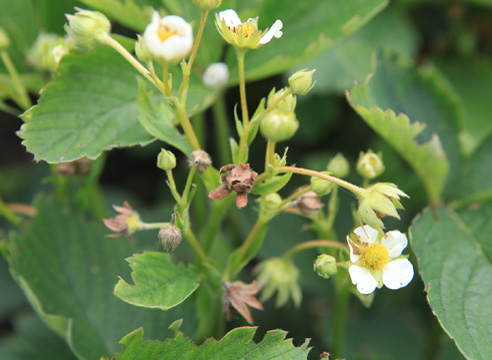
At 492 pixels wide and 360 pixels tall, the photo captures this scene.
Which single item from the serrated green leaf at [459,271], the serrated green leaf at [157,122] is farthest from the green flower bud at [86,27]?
the serrated green leaf at [459,271]

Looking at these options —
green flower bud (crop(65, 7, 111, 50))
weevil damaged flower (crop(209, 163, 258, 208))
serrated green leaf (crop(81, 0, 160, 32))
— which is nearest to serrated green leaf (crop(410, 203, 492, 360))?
weevil damaged flower (crop(209, 163, 258, 208))

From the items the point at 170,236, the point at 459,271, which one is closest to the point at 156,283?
the point at 170,236

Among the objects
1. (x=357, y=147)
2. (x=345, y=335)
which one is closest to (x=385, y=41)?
(x=357, y=147)

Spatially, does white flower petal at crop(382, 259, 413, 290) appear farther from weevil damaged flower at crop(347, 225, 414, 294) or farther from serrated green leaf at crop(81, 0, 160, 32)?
serrated green leaf at crop(81, 0, 160, 32)

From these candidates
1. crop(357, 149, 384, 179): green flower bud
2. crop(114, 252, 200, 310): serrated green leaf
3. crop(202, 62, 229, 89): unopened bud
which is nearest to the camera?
crop(114, 252, 200, 310): serrated green leaf

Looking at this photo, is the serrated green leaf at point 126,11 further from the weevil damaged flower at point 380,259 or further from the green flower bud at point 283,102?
the weevil damaged flower at point 380,259
